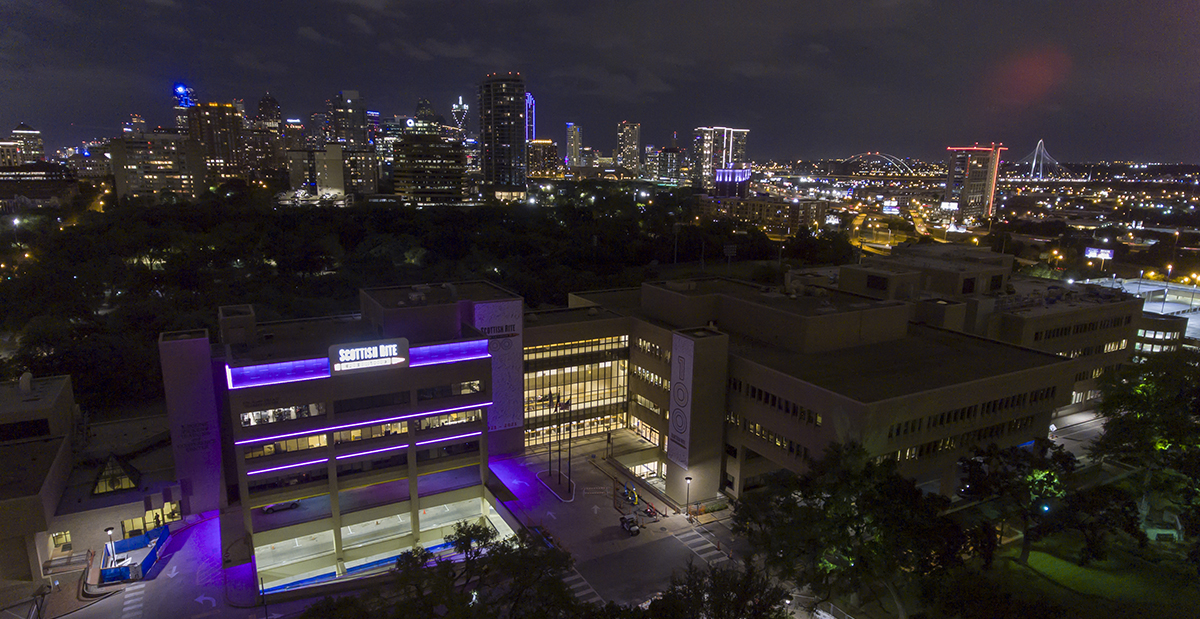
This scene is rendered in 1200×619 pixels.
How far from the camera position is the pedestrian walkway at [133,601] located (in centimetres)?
3011

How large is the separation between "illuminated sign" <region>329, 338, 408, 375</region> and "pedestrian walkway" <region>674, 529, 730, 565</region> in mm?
19284

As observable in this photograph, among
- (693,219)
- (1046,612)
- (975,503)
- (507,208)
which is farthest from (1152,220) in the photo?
(1046,612)

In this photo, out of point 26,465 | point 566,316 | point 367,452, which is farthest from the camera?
point 566,316

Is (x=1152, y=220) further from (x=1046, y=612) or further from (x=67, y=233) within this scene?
(x=67, y=233)

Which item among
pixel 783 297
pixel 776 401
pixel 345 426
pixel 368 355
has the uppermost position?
pixel 783 297

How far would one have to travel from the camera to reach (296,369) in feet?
115

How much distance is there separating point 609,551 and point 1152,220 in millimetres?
197484

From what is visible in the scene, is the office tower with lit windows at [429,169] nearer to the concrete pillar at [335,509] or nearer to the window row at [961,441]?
the concrete pillar at [335,509]

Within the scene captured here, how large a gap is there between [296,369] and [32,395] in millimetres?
20833

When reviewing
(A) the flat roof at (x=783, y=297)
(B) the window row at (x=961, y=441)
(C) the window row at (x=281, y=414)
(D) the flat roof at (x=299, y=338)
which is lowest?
(B) the window row at (x=961, y=441)

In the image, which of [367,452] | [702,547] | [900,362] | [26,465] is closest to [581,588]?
[702,547]

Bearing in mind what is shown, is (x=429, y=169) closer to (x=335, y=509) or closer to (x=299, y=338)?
(x=299, y=338)

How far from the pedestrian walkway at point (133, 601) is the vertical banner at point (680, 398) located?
97.0ft

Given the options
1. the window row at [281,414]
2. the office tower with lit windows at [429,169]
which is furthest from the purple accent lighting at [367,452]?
the office tower with lit windows at [429,169]
